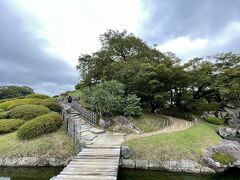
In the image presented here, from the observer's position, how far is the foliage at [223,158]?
14.4 metres

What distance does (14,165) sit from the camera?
14523mm

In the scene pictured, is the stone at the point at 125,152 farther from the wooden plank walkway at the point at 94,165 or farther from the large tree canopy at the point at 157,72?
the large tree canopy at the point at 157,72

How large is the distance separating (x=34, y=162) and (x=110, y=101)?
8.55 meters

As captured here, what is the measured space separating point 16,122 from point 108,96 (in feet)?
28.7

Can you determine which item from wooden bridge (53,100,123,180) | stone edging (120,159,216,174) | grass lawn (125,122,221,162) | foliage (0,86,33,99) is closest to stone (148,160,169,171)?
stone edging (120,159,216,174)

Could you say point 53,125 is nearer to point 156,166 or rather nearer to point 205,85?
point 156,166

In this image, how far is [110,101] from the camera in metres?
20.7

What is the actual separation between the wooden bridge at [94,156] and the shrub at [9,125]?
5.28m

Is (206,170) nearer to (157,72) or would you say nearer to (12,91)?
(157,72)

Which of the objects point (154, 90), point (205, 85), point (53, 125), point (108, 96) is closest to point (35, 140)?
point (53, 125)

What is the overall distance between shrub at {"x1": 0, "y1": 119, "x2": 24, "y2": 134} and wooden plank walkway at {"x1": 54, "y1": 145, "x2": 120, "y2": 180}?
9698 millimetres

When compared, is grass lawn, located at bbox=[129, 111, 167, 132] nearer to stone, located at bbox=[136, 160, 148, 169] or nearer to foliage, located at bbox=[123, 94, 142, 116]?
foliage, located at bbox=[123, 94, 142, 116]

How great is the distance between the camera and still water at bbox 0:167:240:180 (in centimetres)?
1252

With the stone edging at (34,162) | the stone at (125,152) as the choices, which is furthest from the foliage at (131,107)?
the stone edging at (34,162)
